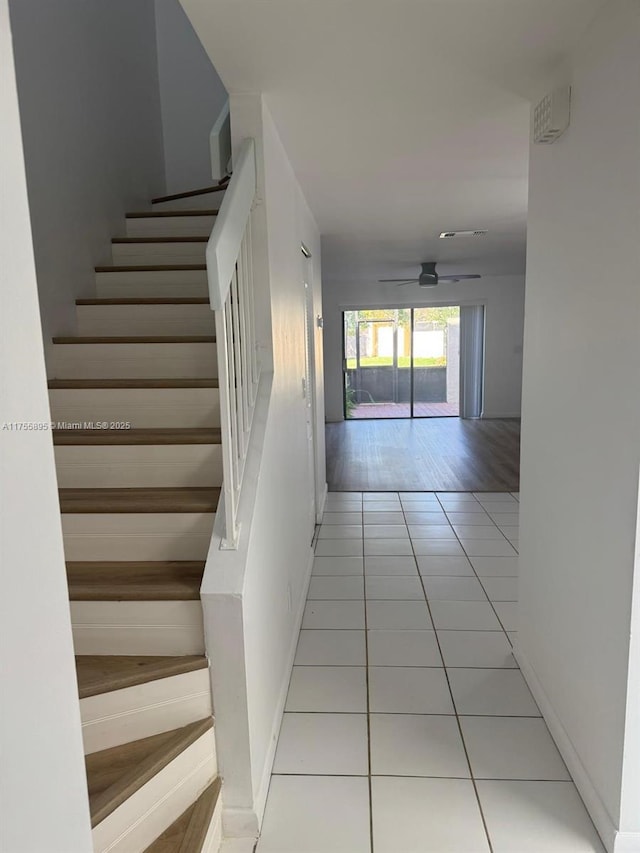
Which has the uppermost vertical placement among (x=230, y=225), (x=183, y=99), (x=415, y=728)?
(x=183, y=99)

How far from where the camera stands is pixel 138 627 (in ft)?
5.84

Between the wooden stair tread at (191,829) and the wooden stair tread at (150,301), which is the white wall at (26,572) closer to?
the wooden stair tread at (191,829)

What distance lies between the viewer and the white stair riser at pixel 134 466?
225 cm

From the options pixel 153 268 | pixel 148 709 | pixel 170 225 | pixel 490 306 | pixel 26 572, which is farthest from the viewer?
pixel 490 306

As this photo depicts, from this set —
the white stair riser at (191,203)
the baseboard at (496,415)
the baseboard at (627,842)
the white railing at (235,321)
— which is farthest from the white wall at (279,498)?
the baseboard at (496,415)

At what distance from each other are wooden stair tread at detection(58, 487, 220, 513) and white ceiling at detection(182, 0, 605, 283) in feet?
4.97

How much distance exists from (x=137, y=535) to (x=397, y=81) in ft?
6.17

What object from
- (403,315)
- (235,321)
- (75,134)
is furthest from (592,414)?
(403,315)

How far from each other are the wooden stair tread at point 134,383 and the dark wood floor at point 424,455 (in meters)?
3.21

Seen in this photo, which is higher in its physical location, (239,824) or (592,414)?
(592,414)

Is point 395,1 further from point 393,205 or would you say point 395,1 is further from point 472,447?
point 472,447

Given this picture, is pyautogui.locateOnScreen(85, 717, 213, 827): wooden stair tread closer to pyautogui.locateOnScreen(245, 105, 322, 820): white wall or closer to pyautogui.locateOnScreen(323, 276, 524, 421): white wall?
Result: pyautogui.locateOnScreen(245, 105, 322, 820): white wall

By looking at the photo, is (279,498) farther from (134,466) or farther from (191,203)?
(191,203)

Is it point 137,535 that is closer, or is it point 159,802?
point 159,802
